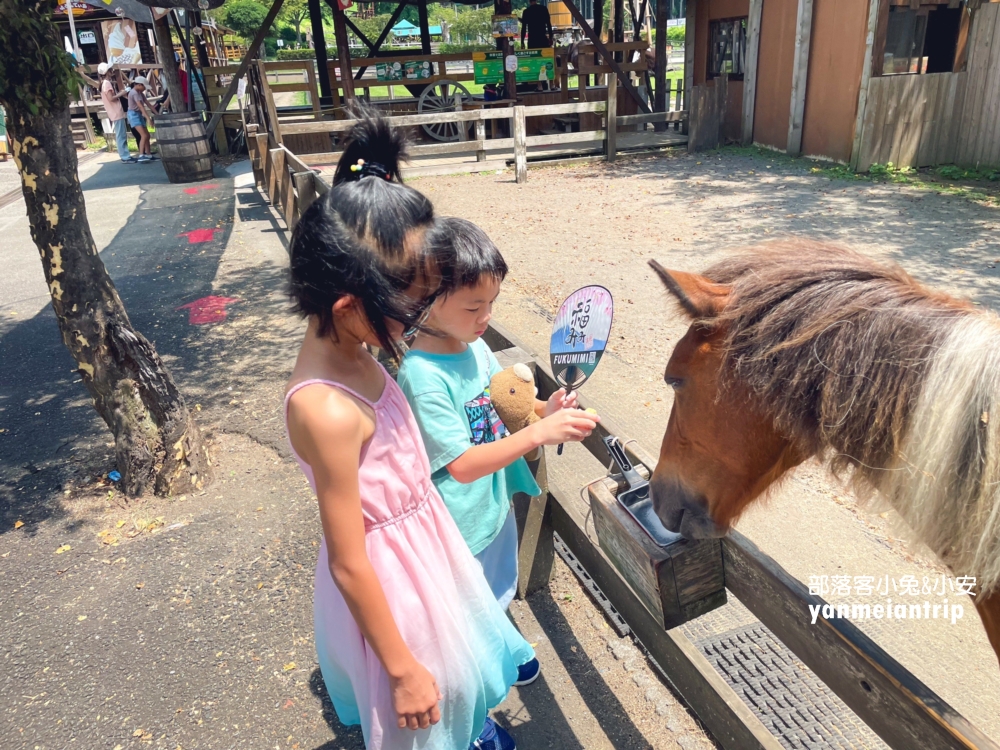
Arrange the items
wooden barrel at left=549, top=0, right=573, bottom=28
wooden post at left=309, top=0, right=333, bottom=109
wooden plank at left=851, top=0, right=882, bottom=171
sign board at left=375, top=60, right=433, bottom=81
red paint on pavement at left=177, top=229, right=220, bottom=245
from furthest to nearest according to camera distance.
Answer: wooden barrel at left=549, top=0, right=573, bottom=28 → sign board at left=375, top=60, right=433, bottom=81 → wooden post at left=309, top=0, right=333, bottom=109 → wooden plank at left=851, top=0, right=882, bottom=171 → red paint on pavement at left=177, top=229, right=220, bottom=245

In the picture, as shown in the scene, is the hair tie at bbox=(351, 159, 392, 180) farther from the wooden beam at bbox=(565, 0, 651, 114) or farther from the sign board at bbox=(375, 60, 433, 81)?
the sign board at bbox=(375, 60, 433, 81)

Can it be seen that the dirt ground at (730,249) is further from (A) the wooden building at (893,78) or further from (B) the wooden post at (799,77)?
(A) the wooden building at (893,78)

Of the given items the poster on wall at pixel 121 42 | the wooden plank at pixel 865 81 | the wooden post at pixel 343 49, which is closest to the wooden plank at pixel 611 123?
the wooden plank at pixel 865 81

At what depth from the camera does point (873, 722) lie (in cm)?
126

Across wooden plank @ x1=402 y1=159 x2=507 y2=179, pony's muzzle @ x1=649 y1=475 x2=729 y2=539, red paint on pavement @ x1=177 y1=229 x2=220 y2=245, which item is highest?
pony's muzzle @ x1=649 y1=475 x2=729 y2=539

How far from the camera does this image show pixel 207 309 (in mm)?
6281

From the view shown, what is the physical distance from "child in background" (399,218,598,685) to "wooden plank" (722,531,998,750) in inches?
19.8

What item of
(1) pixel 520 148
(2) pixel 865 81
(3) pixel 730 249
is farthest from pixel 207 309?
(2) pixel 865 81

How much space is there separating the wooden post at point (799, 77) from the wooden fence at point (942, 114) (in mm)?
1442

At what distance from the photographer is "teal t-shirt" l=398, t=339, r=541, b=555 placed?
1636 millimetres

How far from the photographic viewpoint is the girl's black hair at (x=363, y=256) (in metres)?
1.27

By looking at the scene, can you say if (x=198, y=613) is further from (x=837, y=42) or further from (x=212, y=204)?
(x=837, y=42)

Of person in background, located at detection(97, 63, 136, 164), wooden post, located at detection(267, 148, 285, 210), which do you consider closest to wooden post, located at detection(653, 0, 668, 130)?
wooden post, located at detection(267, 148, 285, 210)

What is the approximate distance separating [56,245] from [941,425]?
368cm
